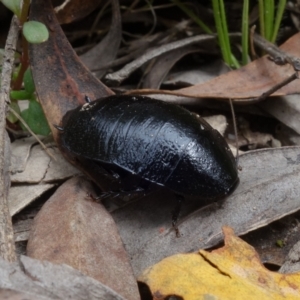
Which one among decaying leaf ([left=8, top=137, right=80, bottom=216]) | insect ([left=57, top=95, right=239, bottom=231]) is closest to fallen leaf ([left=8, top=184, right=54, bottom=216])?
decaying leaf ([left=8, top=137, right=80, bottom=216])

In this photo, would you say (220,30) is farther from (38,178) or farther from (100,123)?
(38,178)

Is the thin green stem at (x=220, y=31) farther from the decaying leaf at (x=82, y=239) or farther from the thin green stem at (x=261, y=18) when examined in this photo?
the decaying leaf at (x=82, y=239)

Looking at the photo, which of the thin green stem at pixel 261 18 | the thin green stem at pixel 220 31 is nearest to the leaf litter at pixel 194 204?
the thin green stem at pixel 220 31

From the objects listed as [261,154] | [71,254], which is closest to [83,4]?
[261,154]

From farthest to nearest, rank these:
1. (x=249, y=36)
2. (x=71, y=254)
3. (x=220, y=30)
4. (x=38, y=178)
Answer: (x=249, y=36) → (x=220, y=30) → (x=38, y=178) → (x=71, y=254)

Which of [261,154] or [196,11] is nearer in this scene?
[261,154]

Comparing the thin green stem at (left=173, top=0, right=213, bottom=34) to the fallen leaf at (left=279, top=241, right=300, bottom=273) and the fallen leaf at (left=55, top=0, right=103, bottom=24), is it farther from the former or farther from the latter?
the fallen leaf at (left=279, top=241, right=300, bottom=273)

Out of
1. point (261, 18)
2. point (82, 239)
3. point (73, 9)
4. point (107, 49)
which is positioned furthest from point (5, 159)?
point (261, 18)
